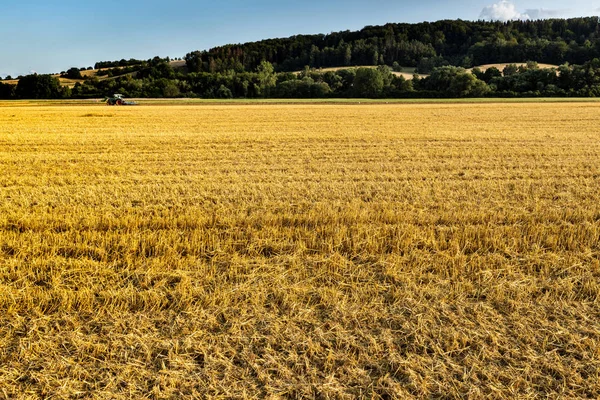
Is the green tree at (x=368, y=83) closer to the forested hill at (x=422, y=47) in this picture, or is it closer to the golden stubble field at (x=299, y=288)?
the forested hill at (x=422, y=47)

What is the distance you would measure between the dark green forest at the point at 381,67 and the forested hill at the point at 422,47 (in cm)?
35

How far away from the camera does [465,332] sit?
386 cm

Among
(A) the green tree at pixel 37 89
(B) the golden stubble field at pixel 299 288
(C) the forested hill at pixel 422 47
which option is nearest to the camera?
(B) the golden stubble field at pixel 299 288

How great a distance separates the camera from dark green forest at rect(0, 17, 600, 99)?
2968 inches

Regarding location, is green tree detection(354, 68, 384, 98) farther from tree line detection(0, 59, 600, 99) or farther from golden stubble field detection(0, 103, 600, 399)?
golden stubble field detection(0, 103, 600, 399)

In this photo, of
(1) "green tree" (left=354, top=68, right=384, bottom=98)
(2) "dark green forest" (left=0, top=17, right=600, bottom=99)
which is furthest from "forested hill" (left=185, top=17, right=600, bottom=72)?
(1) "green tree" (left=354, top=68, right=384, bottom=98)

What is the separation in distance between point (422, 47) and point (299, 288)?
520 ft

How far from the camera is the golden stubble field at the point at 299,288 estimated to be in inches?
131

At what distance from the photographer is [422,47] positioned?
14788cm

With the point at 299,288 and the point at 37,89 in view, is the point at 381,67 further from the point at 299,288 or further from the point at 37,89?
the point at 299,288

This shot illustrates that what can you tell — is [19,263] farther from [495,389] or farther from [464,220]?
[464,220]

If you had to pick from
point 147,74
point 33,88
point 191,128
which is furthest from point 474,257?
point 147,74

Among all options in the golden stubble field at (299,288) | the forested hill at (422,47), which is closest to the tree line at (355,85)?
the forested hill at (422,47)

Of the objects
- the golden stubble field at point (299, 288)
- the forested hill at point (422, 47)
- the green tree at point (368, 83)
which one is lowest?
the golden stubble field at point (299, 288)
